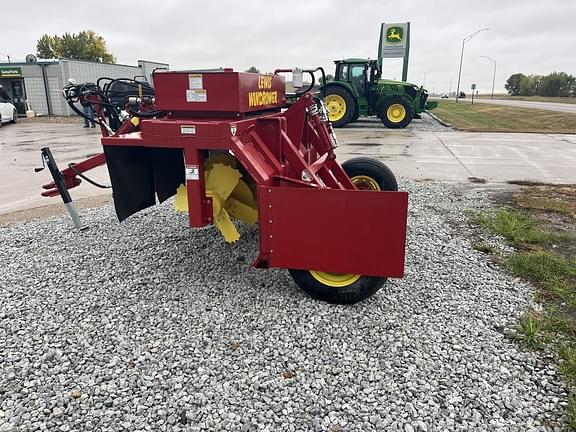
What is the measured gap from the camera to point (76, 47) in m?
47.5

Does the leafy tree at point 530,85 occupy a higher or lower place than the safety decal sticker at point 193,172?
higher

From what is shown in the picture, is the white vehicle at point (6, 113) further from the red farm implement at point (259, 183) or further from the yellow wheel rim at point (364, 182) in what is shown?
the yellow wheel rim at point (364, 182)

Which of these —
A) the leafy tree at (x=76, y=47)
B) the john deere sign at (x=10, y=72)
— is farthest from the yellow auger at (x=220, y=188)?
the leafy tree at (x=76, y=47)

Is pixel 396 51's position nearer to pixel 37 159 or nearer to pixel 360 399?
pixel 37 159

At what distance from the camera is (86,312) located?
10.5 ft

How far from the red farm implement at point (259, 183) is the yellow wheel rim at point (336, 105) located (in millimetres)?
12477

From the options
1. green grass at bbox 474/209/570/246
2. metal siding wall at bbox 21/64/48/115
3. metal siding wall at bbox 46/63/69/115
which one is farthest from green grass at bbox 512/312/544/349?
metal siding wall at bbox 21/64/48/115

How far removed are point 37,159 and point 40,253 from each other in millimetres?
7603

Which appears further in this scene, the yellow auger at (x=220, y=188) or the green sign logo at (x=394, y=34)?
the green sign logo at (x=394, y=34)

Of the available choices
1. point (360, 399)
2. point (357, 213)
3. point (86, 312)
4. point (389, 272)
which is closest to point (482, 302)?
point (389, 272)

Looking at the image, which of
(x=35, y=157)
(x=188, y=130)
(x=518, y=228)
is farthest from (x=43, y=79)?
(x=518, y=228)

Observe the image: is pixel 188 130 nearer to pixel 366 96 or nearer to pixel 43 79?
pixel 366 96

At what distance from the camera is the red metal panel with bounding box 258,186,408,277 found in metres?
3.00

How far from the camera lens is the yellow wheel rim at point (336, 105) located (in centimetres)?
1642
